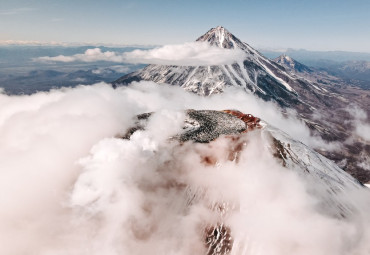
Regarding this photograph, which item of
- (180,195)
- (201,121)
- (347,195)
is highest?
(201,121)

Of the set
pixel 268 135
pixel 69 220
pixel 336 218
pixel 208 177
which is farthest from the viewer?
pixel 268 135

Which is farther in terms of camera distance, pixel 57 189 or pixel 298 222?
pixel 57 189

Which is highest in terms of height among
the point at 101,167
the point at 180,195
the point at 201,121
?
the point at 201,121

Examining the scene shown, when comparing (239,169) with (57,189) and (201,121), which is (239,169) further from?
(57,189)

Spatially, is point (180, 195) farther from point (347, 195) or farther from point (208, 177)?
point (347, 195)

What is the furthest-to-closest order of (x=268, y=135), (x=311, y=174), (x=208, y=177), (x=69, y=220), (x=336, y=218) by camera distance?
1. (x=268, y=135)
2. (x=311, y=174)
3. (x=208, y=177)
4. (x=336, y=218)
5. (x=69, y=220)

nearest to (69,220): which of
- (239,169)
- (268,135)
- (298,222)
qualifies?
(239,169)

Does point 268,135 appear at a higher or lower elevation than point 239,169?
higher

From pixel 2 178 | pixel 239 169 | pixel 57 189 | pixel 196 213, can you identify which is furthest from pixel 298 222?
pixel 2 178

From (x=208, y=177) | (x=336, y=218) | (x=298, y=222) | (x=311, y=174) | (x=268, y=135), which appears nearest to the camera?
(x=298, y=222)
